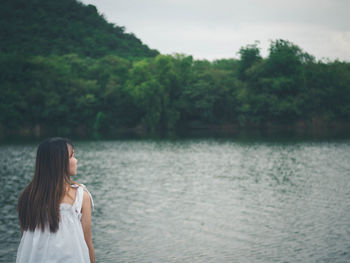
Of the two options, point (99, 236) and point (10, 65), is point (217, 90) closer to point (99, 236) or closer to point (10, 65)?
point (10, 65)

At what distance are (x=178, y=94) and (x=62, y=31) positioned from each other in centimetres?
4563

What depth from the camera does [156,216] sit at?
11.8m

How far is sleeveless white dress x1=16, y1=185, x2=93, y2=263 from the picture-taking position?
235cm

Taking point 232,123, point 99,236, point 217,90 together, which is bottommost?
point 99,236

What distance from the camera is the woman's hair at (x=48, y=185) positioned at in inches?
92.5

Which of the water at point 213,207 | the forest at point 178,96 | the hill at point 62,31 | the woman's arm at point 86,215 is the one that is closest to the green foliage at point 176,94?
the forest at point 178,96

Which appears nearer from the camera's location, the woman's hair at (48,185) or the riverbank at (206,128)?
the woman's hair at (48,185)

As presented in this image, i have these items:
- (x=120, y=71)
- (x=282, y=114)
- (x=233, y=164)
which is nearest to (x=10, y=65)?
(x=120, y=71)

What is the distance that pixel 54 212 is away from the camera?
2328 mm

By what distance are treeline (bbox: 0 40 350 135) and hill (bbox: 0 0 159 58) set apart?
1826 centimetres

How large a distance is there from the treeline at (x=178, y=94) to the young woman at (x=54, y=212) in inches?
2081

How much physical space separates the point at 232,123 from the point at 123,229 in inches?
1944

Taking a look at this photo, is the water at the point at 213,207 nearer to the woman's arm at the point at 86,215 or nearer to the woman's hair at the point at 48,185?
the woman's arm at the point at 86,215

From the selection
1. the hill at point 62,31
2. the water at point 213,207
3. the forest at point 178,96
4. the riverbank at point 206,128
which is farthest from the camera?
the hill at point 62,31
